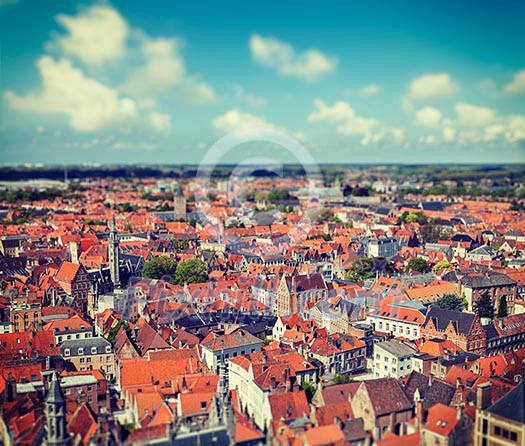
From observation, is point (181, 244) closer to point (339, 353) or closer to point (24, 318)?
point (24, 318)

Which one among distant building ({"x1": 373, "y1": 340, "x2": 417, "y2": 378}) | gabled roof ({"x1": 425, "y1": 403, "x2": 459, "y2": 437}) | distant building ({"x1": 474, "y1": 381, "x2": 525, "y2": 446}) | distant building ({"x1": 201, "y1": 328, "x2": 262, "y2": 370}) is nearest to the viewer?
distant building ({"x1": 474, "y1": 381, "x2": 525, "y2": 446})

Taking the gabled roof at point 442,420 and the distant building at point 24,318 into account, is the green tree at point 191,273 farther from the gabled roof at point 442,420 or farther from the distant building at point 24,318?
the gabled roof at point 442,420

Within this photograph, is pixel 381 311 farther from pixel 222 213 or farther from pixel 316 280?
pixel 222 213

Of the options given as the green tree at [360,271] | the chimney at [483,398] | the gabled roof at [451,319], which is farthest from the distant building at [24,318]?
the green tree at [360,271]

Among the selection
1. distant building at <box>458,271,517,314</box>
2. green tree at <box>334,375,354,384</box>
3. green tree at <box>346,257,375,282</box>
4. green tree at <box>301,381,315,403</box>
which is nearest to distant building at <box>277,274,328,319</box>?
green tree at <box>346,257,375,282</box>

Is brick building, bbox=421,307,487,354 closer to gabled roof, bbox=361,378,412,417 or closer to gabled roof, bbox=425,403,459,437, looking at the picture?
gabled roof, bbox=361,378,412,417

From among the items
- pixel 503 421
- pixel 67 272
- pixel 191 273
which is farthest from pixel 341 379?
pixel 67 272

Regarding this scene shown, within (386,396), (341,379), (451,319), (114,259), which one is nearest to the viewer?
(386,396)
